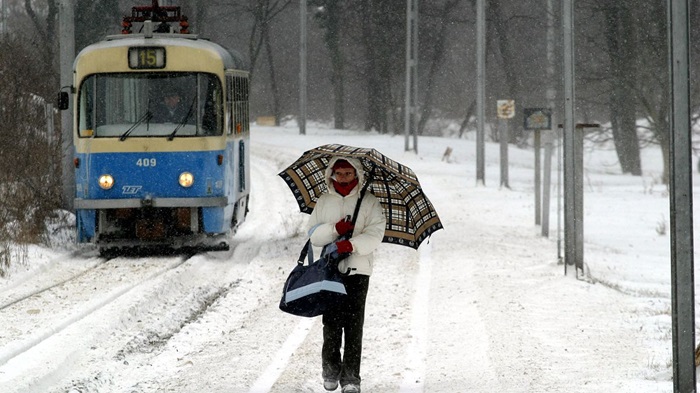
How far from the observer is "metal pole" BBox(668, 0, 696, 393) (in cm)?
698

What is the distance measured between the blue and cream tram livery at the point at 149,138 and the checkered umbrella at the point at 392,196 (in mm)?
7766

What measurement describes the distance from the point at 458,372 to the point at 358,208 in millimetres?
1759

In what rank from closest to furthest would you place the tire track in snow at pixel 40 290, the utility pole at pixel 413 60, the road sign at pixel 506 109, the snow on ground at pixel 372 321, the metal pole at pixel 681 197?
1. the metal pole at pixel 681 197
2. the snow on ground at pixel 372 321
3. the tire track in snow at pixel 40 290
4. the road sign at pixel 506 109
5. the utility pole at pixel 413 60

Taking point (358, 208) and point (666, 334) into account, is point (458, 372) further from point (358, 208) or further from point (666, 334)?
point (666, 334)

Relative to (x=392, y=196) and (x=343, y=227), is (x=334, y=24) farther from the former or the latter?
(x=343, y=227)

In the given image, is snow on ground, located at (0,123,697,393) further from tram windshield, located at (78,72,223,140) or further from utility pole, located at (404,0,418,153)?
utility pole, located at (404,0,418,153)

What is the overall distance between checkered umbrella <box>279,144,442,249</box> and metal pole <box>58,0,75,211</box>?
10.9 metres

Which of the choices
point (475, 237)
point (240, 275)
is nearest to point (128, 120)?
point (240, 275)

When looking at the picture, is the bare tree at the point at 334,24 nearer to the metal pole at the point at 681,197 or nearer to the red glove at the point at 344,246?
the red glove at the point at 344,246

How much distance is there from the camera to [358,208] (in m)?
8.10

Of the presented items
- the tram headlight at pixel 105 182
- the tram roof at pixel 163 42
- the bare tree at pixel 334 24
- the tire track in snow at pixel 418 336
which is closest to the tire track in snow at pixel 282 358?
the tire track in snow at pixel 418 336

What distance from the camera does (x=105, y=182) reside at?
53.7 ft

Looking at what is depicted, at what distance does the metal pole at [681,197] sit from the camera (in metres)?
6.98

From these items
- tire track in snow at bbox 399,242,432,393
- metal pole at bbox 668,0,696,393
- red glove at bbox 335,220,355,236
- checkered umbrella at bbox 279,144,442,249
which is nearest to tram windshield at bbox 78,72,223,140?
tire track in snow at bbox 399,242,432,393
